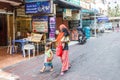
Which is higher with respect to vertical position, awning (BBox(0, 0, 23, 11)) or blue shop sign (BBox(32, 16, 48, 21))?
awning (BBox(0, 0, 23, 11))

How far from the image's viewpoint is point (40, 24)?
1639 cm

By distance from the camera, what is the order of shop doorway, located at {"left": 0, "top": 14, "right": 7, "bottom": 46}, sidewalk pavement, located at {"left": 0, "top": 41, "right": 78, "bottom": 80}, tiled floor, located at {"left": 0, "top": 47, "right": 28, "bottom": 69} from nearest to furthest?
sidewalk pavement, located at {"left": 0, "top": 41, "right": 78, "bottom": 80}
tiled floor, located at {"left": 0, "top": 47, "right": 28, "bottom": 69}
shop doorway, located at {"left": 0, "top": 14, "right": 7, "bottom": 46}

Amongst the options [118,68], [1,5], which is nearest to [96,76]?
[118,68]

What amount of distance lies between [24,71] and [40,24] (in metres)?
5.87

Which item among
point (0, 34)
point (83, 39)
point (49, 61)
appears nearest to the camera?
point (49, 61)

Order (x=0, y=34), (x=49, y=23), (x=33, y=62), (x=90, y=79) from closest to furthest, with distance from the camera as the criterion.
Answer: (x=90, y=79), (x=33, y=62), (x=49, y=23), (x=0, y=34)

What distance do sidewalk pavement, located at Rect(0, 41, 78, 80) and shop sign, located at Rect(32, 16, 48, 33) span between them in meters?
2.98

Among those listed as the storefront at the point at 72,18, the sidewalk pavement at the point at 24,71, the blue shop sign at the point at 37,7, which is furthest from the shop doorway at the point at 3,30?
the sidewalk pavement at the point at 24,71

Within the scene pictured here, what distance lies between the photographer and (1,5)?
1592 cm

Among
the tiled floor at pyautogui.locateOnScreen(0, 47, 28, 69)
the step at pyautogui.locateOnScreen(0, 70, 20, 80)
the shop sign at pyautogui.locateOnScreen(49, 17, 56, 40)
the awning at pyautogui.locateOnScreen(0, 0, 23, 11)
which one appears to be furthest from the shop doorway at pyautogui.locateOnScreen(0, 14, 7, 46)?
the step at pyautogui.locateOnScreen(0, 70, 20, 80)

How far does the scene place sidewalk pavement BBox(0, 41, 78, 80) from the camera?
972 cm

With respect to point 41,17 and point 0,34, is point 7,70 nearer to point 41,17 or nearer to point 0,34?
point 41,17

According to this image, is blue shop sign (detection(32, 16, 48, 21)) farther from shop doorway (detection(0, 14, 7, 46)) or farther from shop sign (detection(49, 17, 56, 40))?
shop doorway (detection(0, 14, 7, 46))

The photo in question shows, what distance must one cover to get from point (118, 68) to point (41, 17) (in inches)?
278
